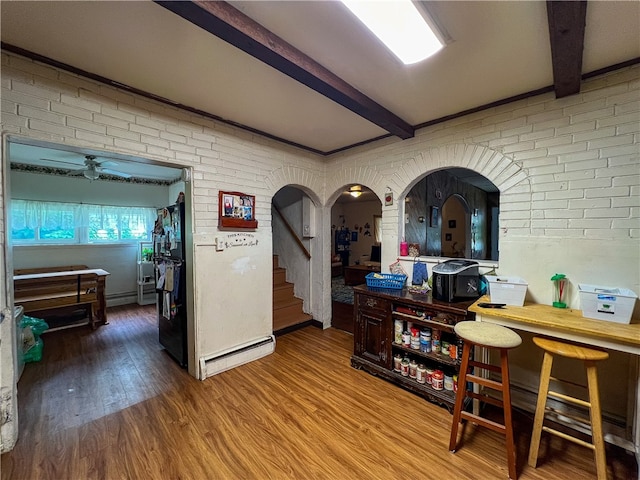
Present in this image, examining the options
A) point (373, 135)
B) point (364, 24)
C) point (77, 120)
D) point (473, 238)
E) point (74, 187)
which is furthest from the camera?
point (473, 238)

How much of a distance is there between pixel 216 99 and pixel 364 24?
1.42 meters

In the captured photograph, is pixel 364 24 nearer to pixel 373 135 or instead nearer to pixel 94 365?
pixel 373 135

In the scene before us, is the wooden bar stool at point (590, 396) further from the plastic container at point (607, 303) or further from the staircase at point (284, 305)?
the staircase at point (284, 305)

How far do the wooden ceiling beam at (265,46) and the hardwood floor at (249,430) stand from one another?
8.07 ft

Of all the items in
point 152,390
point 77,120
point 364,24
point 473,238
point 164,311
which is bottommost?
point 152,390

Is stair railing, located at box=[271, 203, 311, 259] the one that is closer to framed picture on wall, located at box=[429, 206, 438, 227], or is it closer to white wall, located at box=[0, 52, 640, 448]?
white wall, located at box=[0, 52, 640, 448]

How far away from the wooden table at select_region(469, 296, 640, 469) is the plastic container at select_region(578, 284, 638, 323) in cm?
4

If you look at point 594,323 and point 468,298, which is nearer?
point 594,323

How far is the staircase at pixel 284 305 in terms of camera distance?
12.1 ft

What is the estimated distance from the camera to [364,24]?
135cm

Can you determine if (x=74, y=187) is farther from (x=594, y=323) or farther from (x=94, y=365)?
(x=594, y=323)

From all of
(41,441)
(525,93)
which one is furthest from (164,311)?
(525,93)

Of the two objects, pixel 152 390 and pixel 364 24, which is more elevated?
pixel 364 24

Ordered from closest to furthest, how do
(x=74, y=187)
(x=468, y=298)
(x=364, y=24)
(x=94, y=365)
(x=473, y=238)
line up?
(x=364, y=24), (x=468, y=298), (x=94, y=365), (x=74, y=187), (x=473, y=238)
